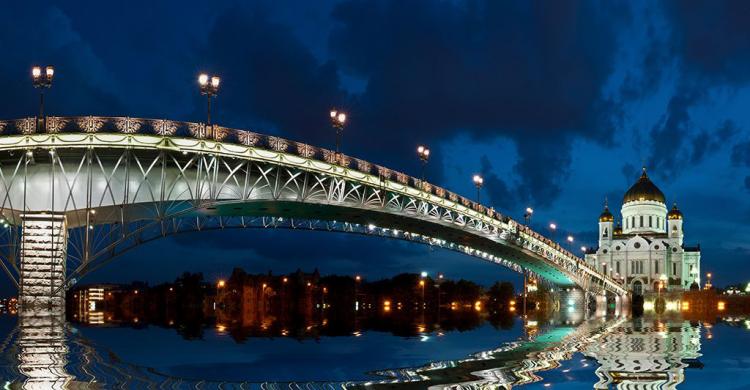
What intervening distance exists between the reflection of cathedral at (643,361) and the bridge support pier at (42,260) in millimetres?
30680

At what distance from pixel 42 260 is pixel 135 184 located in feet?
22.8

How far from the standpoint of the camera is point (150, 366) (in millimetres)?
18031

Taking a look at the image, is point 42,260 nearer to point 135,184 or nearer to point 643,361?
point 135,184

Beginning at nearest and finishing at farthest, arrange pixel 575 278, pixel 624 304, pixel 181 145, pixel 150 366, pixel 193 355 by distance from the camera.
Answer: pixel 150 366 → pixel 193 355 → pixel 181 145 → pixel 575 278 → pixel 624 304

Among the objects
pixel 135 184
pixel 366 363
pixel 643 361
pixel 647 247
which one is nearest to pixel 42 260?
pixel 135 184

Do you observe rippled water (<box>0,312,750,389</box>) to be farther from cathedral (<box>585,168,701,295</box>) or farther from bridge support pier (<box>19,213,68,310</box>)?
cathedral (<box>585,168,701,295</box>)

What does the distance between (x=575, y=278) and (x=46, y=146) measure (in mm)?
73794

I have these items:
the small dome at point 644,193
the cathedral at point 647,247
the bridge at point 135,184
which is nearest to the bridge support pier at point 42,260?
the bridge at point 135,184

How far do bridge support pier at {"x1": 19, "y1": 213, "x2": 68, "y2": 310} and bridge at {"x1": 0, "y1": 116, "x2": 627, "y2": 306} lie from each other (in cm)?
6

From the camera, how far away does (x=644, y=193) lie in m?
170

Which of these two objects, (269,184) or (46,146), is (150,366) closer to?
(46,146)

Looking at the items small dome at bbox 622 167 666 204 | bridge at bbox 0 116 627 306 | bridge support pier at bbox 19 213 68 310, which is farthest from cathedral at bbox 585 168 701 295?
bridge support pier at bbox 19 213 68 310

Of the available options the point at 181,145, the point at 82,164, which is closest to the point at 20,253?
the point at 82,164

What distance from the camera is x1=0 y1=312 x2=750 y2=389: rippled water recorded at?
1519cm
